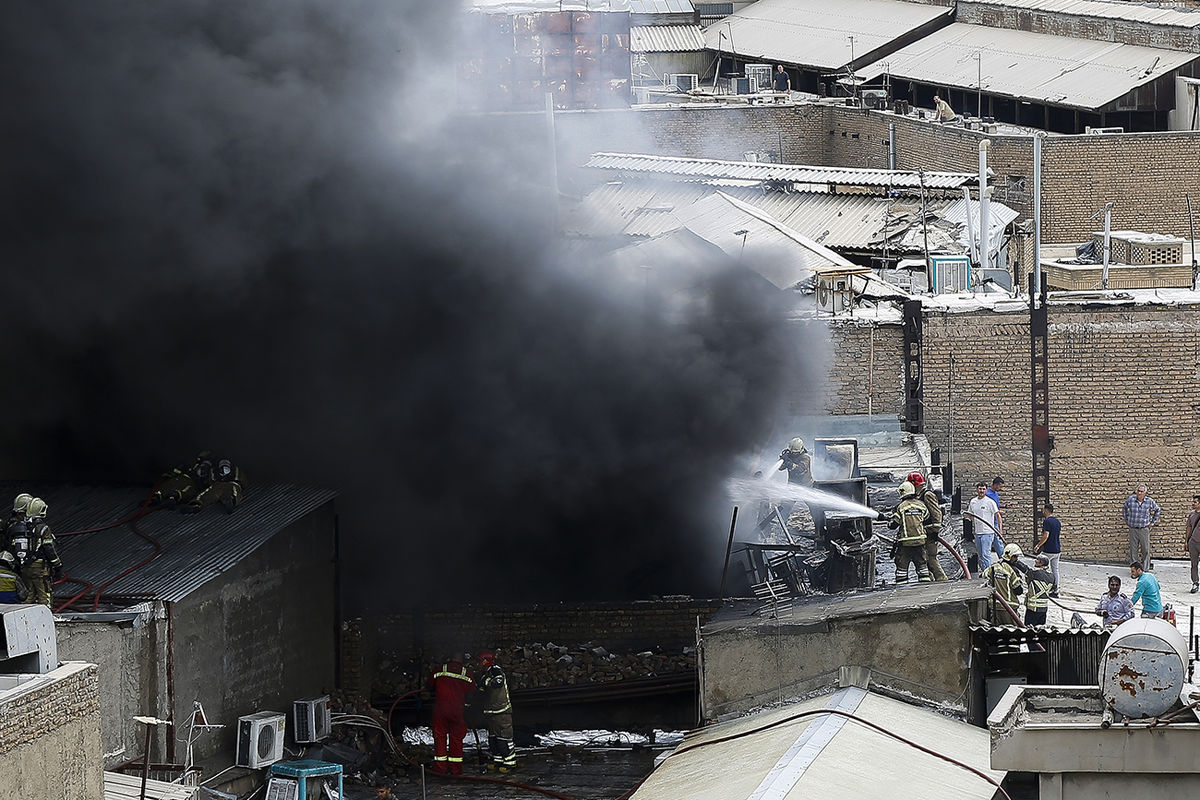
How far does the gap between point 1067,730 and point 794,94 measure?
37.6 meters

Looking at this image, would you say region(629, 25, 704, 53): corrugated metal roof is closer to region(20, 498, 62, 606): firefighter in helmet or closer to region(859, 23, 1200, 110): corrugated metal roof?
region(859, 23, 1200, 110): corrugated metal roof

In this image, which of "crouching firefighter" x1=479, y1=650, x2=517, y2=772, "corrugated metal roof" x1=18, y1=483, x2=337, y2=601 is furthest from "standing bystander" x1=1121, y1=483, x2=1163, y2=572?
"corrugated metal roof" x1=18, y1=483, x2=337, y2=601

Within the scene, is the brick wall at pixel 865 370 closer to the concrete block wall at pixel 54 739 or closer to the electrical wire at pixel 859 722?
the electrical wire at pixel 859 722

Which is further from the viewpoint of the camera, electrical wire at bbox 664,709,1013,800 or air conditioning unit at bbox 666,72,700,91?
air conditioning unit at bbox 666,72,700,91

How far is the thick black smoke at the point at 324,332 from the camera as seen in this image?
17.8 meters

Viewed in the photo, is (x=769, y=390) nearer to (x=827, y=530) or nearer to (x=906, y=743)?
(x=827, y=530)

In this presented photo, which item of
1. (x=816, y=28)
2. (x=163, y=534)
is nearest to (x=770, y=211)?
(x=816, y=28)

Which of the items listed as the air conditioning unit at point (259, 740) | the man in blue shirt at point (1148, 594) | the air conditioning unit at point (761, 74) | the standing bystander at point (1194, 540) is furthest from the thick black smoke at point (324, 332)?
the air conditioning unit at point (761, 74)

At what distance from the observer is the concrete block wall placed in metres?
9.45

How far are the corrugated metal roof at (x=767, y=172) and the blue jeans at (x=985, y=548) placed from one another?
1686 cm

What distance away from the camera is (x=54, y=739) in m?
9.88

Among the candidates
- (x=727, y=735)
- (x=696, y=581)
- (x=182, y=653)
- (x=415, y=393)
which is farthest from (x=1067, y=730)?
(x=415, y=393)

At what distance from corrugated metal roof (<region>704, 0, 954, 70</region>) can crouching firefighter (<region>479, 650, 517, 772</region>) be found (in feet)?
108

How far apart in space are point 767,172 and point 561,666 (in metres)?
20.6
